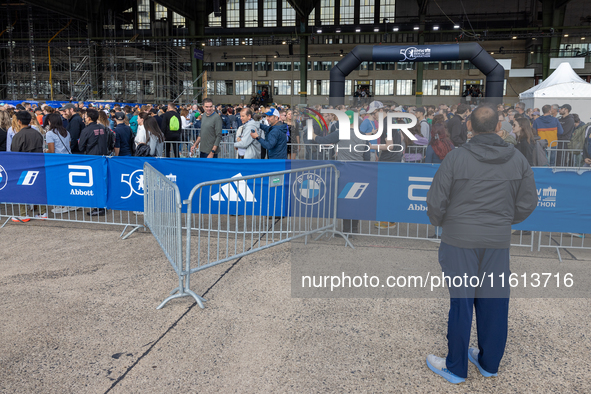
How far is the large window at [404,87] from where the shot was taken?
48656mm

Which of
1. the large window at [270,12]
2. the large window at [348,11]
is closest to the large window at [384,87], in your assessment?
the large window at [348,11]

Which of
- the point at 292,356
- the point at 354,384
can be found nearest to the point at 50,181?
the point at 292,356

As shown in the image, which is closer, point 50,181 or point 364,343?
point 364,343

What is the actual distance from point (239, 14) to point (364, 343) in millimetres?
53852

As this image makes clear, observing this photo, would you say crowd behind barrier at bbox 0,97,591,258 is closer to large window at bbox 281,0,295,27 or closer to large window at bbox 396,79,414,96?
large window at bbox 396,79,414,96

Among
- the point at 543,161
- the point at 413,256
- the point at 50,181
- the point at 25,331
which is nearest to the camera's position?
the point at 25,331

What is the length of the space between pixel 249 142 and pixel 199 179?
152 centimetres

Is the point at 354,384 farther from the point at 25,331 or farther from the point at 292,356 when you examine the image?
the point at 25,331

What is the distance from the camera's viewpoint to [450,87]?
157 feet

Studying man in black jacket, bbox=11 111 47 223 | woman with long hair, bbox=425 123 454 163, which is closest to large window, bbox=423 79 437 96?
woman with long hair, bbox=425 123 454 163

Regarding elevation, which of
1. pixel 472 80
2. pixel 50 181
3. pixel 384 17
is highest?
pixel 384 17

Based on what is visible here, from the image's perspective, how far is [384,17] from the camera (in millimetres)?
49000

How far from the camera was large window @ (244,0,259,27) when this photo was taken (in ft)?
170

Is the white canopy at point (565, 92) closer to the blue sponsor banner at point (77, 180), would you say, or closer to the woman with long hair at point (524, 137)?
the woman with long hair at point (524, 137)
